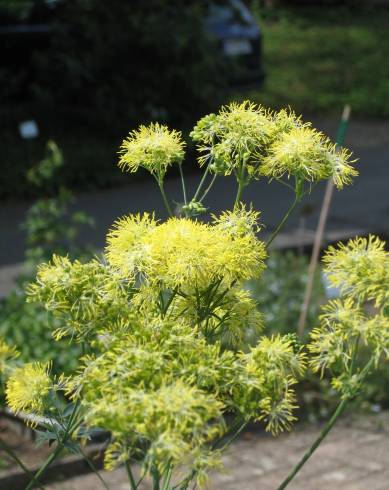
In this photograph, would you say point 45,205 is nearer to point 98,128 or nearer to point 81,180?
point 81,180

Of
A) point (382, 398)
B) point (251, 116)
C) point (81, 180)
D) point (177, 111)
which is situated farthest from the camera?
point (177, 111)

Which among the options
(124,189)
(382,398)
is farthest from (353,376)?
(124,189)

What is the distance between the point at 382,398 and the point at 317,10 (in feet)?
55.7

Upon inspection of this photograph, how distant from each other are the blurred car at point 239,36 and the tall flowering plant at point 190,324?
10508 mm

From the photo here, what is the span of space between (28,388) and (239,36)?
11.3 m

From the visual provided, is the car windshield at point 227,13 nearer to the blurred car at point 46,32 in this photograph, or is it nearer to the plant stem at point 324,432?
the blurred car at point 46,32

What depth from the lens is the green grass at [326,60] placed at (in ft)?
48.8

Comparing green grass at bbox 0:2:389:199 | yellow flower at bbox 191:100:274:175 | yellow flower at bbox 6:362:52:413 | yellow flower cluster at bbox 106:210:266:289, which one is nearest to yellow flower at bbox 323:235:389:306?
yellow flower cluster at bbox 106:210:266:289

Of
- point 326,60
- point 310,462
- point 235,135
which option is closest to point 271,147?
point 235,135

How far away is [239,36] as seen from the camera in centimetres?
1276

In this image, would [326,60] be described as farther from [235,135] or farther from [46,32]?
[235,135]

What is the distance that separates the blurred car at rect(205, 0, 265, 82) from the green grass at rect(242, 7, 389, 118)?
454 millimetres

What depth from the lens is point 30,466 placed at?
4.58 metres

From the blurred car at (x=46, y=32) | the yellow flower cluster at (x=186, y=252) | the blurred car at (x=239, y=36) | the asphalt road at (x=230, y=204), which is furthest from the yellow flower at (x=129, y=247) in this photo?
the blurred car at (x=239, y=36)
